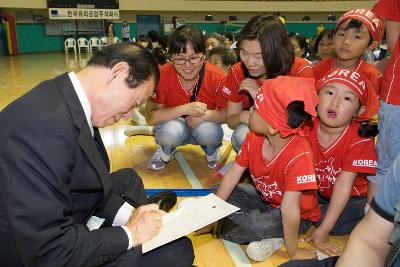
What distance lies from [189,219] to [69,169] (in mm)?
587

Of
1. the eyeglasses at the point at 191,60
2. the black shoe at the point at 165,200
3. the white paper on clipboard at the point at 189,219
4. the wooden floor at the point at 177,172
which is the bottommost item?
the wooden floor at the point at 177,172

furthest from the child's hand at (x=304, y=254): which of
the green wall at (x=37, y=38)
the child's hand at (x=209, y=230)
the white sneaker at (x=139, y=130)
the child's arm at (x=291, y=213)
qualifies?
the green wall at (x=37, y=38)

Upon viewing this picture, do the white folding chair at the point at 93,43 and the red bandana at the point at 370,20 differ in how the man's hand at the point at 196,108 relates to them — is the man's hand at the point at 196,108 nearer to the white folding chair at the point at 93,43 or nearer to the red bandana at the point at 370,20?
the red bandana at the point at 370,20

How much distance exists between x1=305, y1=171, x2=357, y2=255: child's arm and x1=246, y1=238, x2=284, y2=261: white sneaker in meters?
0.25

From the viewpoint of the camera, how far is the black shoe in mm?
2320

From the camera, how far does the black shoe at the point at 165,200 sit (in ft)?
7.61

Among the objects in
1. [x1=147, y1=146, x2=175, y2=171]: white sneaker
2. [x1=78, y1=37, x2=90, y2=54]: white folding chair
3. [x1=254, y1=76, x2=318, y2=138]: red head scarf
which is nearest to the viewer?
[x1=254, y1=76, x2=318, y2=138]: red head scarf

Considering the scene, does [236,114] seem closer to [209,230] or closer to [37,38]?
[209,230]

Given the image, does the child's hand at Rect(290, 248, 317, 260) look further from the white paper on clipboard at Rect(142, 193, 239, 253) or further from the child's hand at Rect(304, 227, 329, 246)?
the white paper on clipboard at Rect(142, 193, 239, 253)

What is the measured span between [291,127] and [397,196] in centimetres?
83

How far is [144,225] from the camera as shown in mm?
1495

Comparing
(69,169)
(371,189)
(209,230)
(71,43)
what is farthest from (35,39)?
(69,169)

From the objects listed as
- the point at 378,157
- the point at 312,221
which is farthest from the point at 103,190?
the point at 378,157

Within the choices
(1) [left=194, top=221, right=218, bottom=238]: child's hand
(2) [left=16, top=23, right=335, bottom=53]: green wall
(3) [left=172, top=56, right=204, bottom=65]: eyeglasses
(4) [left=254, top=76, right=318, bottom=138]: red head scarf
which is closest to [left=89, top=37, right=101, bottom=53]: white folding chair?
(2) [left=16, top=23, right=335, bottom=53]: green wall
